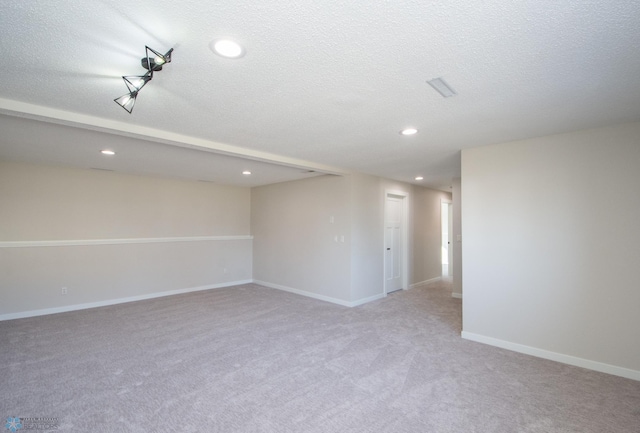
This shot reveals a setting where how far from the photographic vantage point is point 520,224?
3455mm

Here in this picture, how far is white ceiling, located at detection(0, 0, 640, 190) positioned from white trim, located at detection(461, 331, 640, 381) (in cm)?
234

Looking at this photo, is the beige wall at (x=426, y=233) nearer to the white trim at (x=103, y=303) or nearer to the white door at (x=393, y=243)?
the white door at (x=393, y=243)

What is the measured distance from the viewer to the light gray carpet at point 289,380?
2219 millimetres

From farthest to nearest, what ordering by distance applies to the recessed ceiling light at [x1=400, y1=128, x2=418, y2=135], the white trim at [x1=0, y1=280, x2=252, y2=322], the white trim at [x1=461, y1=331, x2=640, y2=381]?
the white trim at [x1=0, y1=280, x2=252, y2=322] → the recessed ceiling light at [x1=400, y1=128, x2=418, y2=135] → the white trim at [x1=461, y1=331, x2=640, y2=381]

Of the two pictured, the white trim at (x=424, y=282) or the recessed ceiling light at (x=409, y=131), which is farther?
the white trim at (x=424, y=282)

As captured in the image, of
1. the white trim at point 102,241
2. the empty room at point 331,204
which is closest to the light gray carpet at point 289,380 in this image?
the empty room at point 331,204

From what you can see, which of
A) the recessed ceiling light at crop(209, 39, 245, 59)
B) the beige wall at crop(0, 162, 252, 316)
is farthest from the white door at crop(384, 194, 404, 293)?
the recessed ceiling light at crop(209, 39, 245, 59)

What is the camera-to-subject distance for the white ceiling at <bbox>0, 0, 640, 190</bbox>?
1.41 metres

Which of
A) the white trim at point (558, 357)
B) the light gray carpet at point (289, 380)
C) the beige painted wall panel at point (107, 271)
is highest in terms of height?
the beige painted wall panel at point (107, 271)

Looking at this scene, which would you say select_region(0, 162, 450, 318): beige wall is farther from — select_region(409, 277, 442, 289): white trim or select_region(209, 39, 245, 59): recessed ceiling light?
select_region(209, 39, 245, 59): recessed ceiling light

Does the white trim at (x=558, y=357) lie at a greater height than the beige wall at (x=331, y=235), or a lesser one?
lesser

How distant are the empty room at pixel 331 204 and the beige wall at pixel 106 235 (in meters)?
0.04

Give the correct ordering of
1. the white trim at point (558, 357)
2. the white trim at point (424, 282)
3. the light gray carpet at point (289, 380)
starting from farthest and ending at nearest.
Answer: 1. the white trim at point (424, 282)
2. the white trim at point (558, 357)
3. the light gray carpet at point (289, 380)

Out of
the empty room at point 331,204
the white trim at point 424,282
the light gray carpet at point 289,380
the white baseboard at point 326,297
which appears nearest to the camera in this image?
the empty room at point 331,204
